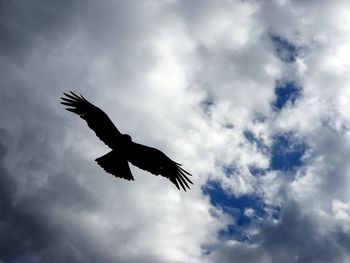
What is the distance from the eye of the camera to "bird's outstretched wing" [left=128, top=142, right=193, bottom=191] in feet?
47.4

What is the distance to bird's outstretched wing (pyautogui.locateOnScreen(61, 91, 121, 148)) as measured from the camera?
13.9 meters

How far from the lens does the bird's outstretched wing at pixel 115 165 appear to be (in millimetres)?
13908

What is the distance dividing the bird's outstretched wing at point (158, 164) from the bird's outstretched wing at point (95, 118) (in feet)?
3.17

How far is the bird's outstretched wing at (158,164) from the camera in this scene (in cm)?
1445

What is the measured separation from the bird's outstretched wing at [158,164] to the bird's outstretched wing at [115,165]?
481 mm

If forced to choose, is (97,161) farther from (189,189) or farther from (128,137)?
(189,189)

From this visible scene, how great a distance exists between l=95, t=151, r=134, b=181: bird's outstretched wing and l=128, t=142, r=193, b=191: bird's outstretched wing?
1.58 feet

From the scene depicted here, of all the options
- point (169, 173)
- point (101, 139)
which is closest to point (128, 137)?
point (101, 139)

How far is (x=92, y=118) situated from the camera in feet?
46.3

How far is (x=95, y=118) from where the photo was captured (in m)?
14.1

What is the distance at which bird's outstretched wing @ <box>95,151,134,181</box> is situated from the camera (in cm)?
1391

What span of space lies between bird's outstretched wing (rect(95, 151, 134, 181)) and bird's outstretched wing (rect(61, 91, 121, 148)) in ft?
1.49

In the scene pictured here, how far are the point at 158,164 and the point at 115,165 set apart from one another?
1.82 m

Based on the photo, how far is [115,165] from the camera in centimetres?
1403
